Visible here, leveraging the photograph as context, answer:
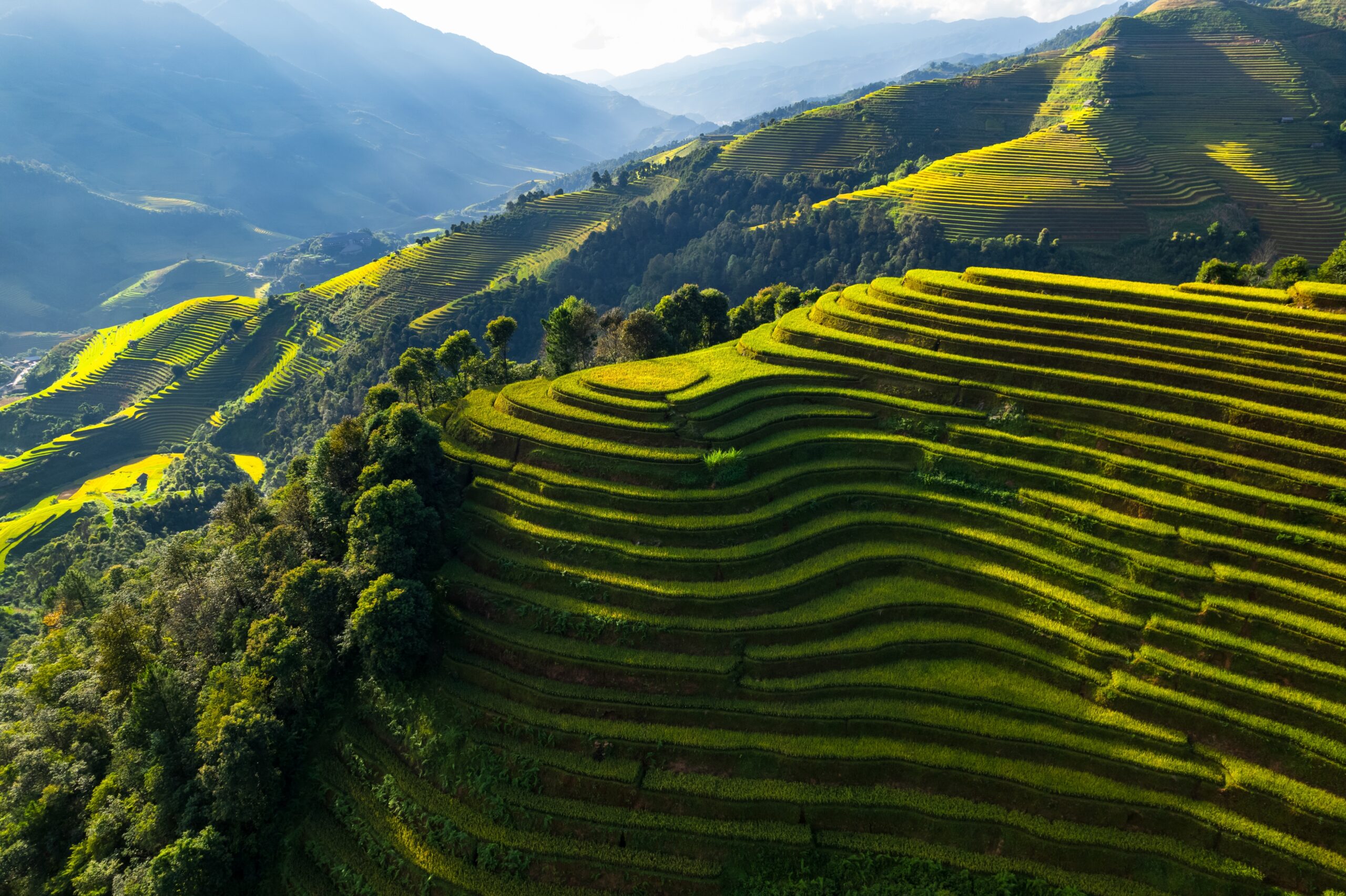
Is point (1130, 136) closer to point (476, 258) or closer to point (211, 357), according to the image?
point (476, 258)

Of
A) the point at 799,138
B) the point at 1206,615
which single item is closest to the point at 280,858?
the point at 1206,615

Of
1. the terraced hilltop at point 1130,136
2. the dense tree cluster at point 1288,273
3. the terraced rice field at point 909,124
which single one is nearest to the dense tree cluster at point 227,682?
the dense tree cluster at point 1288,273

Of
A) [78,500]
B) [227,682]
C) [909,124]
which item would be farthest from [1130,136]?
[78,500]

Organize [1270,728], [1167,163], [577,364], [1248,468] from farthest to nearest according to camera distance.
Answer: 1. [1167,163]
2. [577,364]
3. [1248,468]
4. [1270,728]

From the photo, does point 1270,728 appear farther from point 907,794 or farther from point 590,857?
point 590,857

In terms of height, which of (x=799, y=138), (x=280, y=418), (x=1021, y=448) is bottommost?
(x=280, y=418)

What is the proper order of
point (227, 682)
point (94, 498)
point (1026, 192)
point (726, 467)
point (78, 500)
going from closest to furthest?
point (227, 682) < point (726, 467) < point (94, 498) < point (78, 500) < point (1026, 192)
